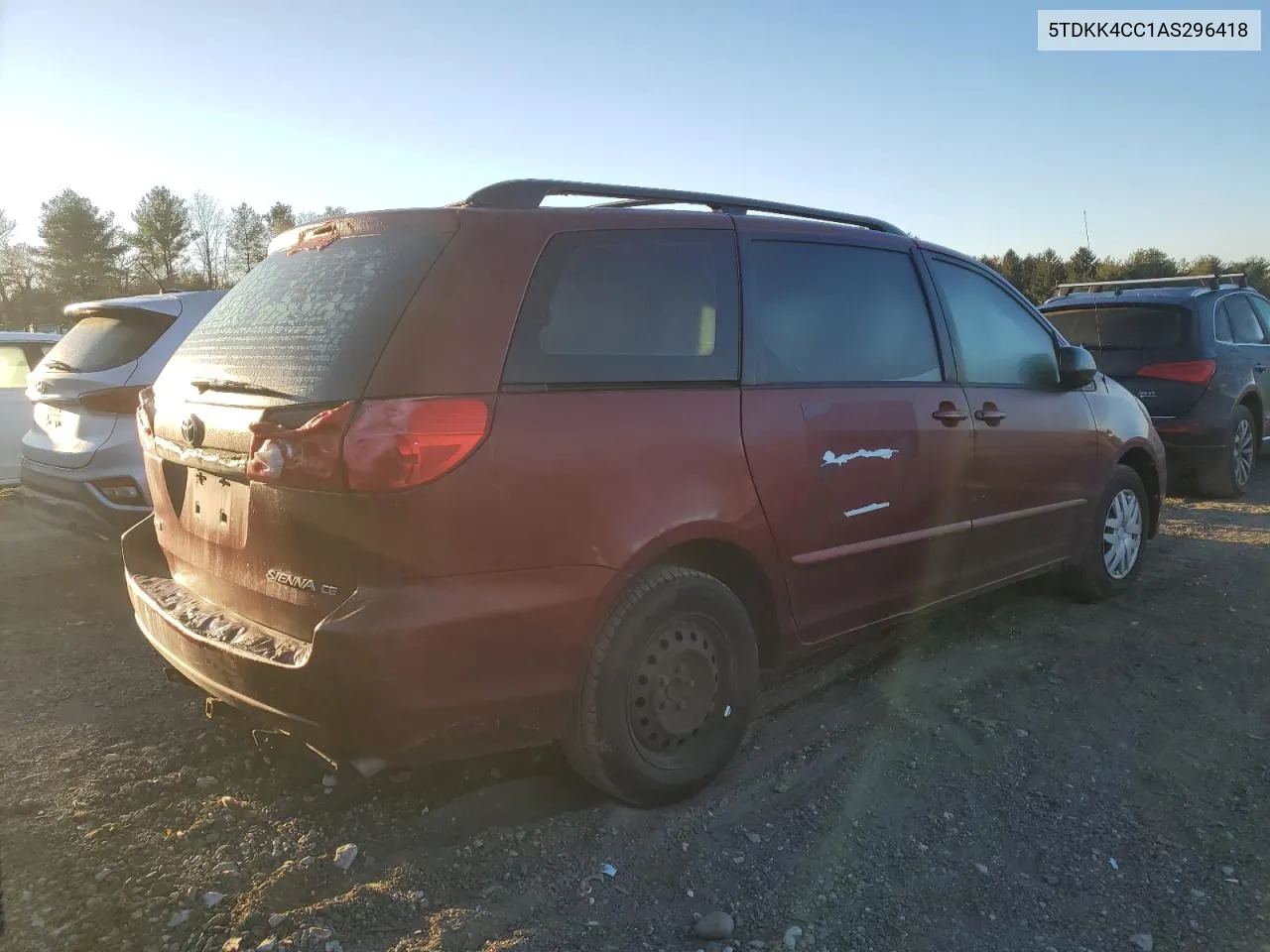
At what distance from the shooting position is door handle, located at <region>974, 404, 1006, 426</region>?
4.05 metres

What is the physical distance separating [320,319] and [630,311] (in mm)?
925

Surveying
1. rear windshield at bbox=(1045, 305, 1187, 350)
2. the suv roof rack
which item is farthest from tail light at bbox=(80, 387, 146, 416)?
the suv roof rack

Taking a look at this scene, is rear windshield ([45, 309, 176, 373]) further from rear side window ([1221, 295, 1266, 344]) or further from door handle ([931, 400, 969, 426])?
rear side window ([1221, 295, 1266, 344])

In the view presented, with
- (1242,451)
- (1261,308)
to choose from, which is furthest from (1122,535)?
(1261,308)

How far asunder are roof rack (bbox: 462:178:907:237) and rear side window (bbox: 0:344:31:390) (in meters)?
7.01

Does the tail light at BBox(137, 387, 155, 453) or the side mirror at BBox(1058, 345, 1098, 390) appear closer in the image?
the tail light at BBox(137, 387, 155, 453)

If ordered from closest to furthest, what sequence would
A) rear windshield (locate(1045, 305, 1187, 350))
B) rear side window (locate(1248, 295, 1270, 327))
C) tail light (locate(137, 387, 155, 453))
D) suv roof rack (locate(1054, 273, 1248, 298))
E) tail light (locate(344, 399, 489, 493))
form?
tail light (locate(344, 399, 489, 493)) < tail light (locate(137, 387, 155, 453)) < rear windshield (locate(1045, 305, 1187, 350)) < suv roof rack (locate(1054, 273, 1248, 298)) < rear side window (locate(1248, 295, 1270, 327))

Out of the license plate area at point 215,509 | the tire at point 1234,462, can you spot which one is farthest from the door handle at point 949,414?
the tire at point 1234,462

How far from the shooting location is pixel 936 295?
13.4 feet

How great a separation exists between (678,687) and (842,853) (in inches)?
26.8

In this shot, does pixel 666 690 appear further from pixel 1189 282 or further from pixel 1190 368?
pixel 1189 282

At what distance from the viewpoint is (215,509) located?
9.06 feet

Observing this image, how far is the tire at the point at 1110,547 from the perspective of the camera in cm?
494

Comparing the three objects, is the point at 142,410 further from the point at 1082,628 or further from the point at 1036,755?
the point at 1082,628
